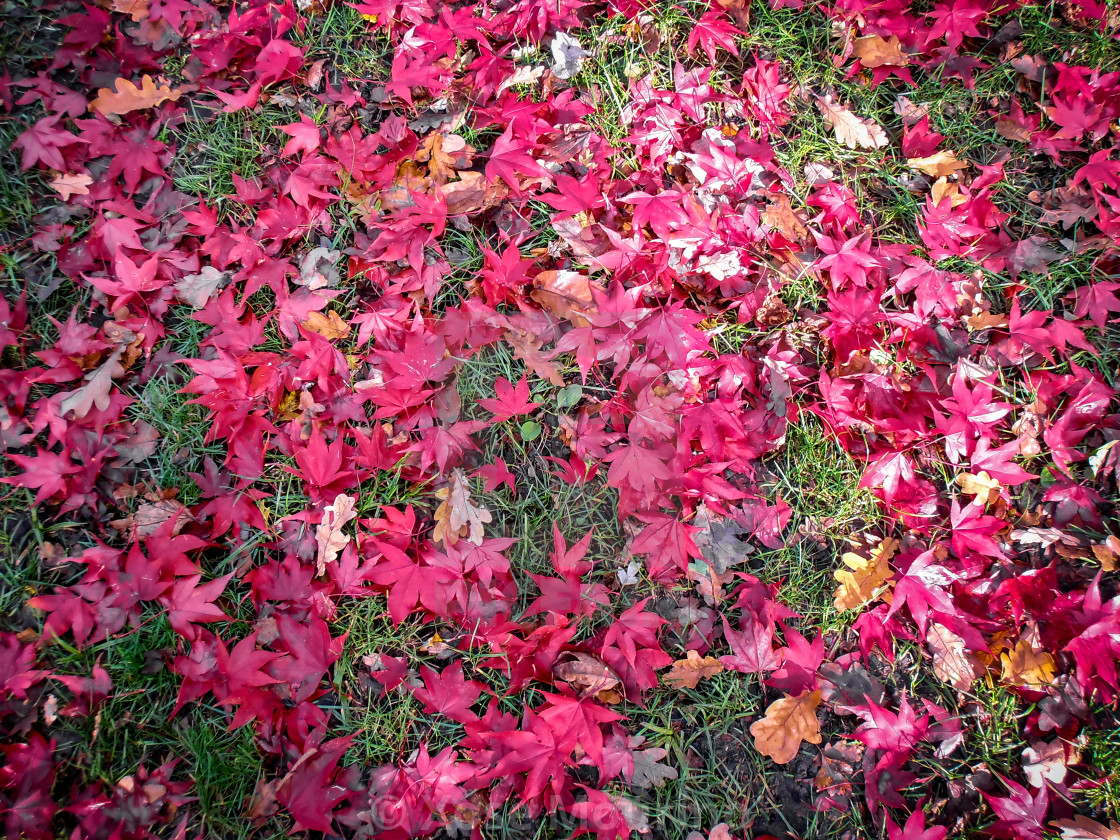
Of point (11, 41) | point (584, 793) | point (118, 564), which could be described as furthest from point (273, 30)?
point (584, 793)

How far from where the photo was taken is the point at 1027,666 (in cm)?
168

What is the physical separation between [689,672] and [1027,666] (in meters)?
0.95

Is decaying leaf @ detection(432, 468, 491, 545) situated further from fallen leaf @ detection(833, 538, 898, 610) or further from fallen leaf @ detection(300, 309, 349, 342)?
fallen leaf @ detection(833, 538, 898, 610)

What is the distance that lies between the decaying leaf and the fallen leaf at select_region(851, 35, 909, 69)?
2.17 m

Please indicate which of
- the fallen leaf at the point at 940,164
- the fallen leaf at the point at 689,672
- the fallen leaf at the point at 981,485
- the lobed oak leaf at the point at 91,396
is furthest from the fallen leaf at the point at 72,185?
the fallen leaf at the point at 981,485

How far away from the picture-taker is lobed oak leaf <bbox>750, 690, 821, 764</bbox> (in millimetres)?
1639

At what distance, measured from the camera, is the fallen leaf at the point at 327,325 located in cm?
196

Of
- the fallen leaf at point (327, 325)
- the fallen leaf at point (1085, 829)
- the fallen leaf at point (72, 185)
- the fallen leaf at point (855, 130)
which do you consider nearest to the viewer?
the fallen leaf at point (1085, 829)

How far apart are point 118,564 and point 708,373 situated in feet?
6.09

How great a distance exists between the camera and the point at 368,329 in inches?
75.8

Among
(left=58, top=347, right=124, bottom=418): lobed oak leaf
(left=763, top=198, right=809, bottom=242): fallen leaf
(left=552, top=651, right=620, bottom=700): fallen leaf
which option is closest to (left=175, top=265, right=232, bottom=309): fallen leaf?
(left=58, top=347, right=124, bottom=418): lobed oak leaf

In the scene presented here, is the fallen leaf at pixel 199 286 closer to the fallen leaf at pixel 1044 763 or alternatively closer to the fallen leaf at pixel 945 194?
the fallen leaf at pixel 945 194

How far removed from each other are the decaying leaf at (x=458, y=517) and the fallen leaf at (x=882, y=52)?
A: 2.17 meters

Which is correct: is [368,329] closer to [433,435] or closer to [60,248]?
[433,435]
